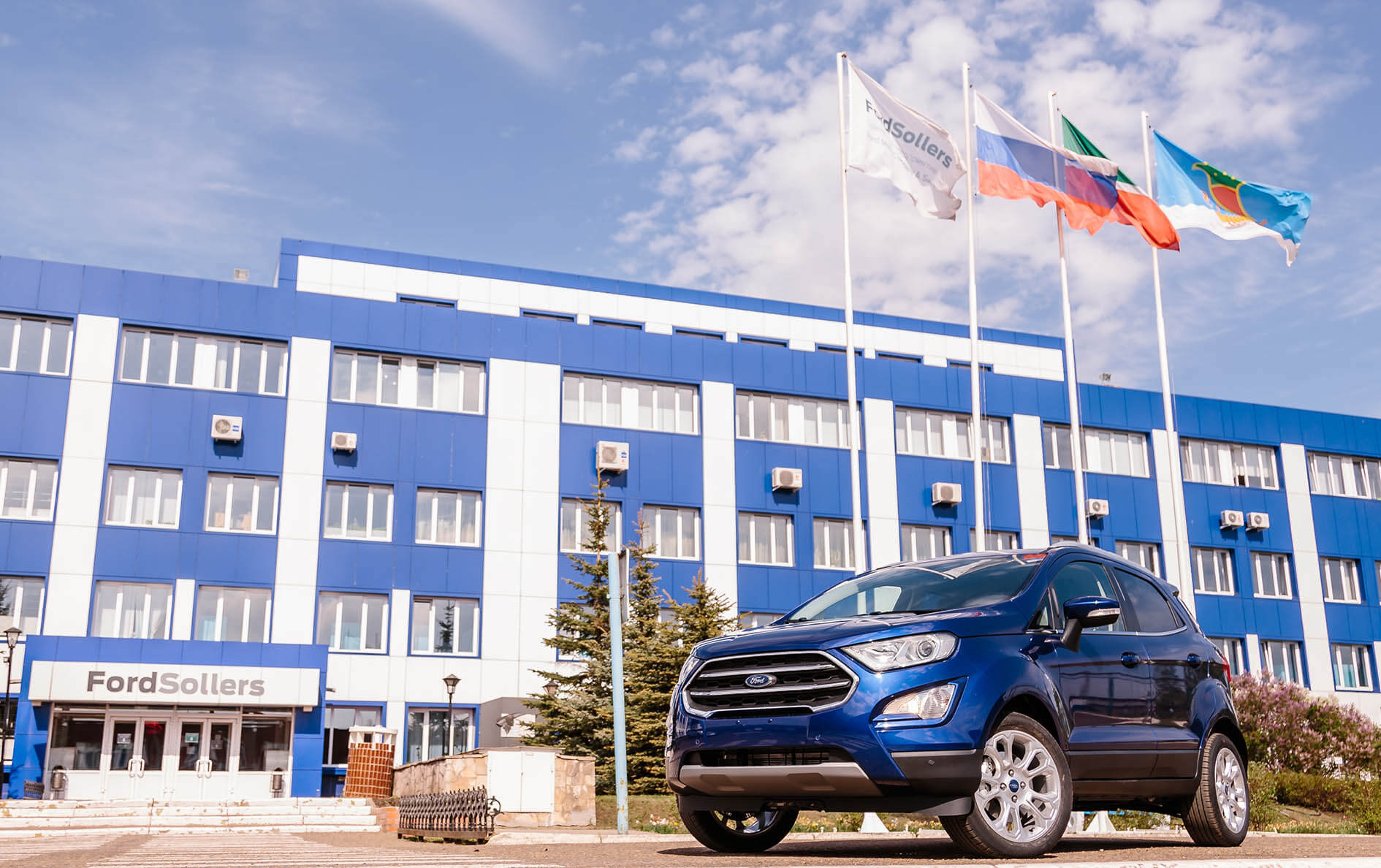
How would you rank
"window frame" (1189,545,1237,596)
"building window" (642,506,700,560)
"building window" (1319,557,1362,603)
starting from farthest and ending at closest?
"building window" (1319,557,1362,603)
"window frame" (1189,545,1237,596)
"building window" (642,506,700,560)

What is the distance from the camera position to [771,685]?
22.2 ft

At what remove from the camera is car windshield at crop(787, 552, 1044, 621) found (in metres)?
7.41

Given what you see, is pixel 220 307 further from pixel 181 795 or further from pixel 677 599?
pixel 677 599

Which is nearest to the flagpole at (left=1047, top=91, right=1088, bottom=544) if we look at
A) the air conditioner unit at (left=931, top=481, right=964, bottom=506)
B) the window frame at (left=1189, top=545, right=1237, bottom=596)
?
the air conditioner unit at (left=931, top=481, right=964, bottom=506)

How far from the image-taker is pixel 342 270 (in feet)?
155

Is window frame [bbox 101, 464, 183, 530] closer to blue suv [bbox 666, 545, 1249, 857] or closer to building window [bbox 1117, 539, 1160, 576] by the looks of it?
blue suv [bbox 666, 545, 1249, 857]

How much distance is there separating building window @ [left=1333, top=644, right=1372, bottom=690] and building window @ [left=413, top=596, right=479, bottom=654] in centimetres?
3274

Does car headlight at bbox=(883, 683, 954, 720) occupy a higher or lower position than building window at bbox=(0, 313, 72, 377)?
lower

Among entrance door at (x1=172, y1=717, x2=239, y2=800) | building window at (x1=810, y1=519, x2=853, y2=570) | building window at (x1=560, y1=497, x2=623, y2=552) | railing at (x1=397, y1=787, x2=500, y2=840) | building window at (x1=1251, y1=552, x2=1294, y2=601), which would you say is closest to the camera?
railing at (x1=397, y1=787, x2=500, y2=840)

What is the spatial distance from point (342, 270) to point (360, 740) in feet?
69.0

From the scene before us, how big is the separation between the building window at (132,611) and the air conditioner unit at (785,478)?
1857 centimetres

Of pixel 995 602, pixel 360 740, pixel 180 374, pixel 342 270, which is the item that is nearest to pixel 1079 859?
pixel 995 602

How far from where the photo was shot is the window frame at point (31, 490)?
33156mm

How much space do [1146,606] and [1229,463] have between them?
1693 inches
